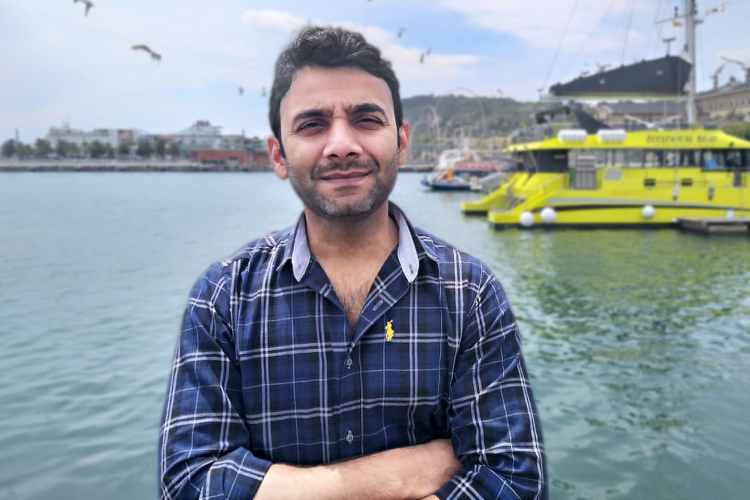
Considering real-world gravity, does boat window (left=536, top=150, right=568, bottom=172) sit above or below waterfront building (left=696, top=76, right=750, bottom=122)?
below

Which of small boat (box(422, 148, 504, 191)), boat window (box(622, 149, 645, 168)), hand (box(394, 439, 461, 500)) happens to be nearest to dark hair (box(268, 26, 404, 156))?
hand (box(394, 439, 461, 500))

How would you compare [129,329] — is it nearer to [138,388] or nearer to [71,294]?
[138,388]

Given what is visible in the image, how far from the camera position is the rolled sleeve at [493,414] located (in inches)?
66.4

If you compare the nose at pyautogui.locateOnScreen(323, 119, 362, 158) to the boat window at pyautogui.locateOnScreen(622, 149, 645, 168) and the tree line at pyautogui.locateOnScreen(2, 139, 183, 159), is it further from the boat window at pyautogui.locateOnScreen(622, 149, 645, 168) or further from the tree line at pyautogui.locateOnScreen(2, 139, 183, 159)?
the tree line at pyautogui.locateOnScreen(2, 139, 183, 159)

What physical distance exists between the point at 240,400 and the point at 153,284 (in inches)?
493

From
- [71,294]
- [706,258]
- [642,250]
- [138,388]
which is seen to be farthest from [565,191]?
[138,388]

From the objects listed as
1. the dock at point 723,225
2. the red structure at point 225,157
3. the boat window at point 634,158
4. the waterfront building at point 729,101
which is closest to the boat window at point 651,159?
the boat window at point 634,158

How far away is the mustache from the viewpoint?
5.69 feet

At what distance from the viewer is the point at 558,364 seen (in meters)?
7.30

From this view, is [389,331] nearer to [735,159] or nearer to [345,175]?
[345,175]

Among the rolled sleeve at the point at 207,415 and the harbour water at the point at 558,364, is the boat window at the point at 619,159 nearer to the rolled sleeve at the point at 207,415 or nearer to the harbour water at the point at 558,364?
the harbour water at the point at 558,364

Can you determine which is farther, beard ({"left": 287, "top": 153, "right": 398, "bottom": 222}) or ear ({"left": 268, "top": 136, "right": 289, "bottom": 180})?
ear ({"left": 268, "top": 136, "right": 289, "bottom": 180})

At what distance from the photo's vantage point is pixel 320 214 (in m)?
1.80

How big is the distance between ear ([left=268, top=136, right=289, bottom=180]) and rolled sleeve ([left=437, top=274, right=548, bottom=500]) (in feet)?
2.35
